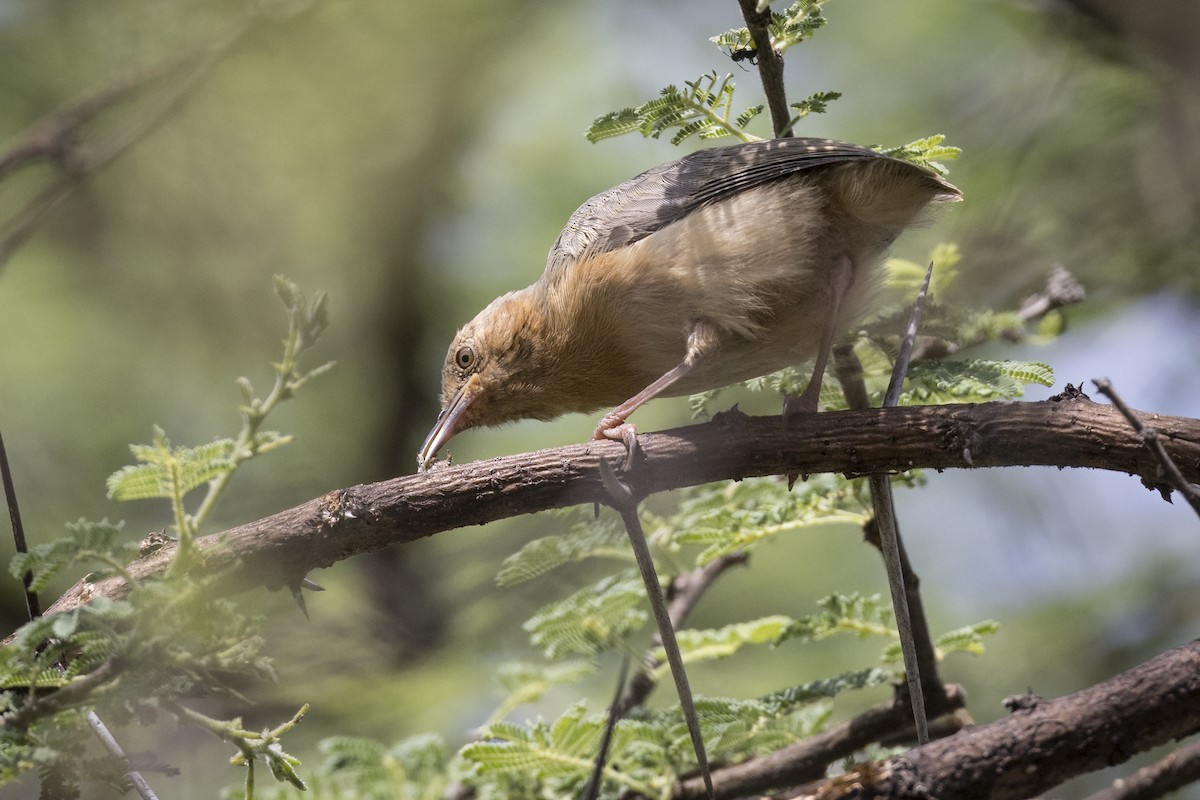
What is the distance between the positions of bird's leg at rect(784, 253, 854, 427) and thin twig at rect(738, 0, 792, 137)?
24.6 inches

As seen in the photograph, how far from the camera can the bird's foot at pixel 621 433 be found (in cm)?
344

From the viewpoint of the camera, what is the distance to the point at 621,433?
3.71m

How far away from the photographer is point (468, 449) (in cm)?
795

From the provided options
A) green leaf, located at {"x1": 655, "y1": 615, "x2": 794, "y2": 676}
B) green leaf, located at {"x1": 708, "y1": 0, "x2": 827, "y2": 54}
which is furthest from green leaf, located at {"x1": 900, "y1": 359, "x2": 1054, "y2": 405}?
green leaf, located at {"x1": 708, "y1": 0, "x2": 827, "y2": 54}

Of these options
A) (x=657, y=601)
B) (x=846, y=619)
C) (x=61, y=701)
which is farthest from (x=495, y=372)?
(x=61, y=701)

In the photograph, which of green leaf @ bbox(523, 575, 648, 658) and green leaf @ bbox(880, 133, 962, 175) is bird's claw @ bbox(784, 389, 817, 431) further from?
green leaf @ bbox(523, 575, 648, 658)

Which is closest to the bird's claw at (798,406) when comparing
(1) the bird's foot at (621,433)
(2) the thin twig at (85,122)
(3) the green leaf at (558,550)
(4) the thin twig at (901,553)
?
(4) the thin twig at (901,553)

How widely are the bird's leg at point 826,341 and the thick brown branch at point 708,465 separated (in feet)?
0.56

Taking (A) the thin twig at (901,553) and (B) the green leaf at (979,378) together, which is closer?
(A) the thin twig at (901,553)

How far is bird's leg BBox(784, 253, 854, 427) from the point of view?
3.61 m

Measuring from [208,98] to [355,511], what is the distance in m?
5.16

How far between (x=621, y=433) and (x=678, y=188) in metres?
1.50

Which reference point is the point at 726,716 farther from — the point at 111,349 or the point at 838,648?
the point at 111,349

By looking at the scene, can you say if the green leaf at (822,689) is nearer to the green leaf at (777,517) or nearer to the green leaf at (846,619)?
the green leaf at (846,619)
